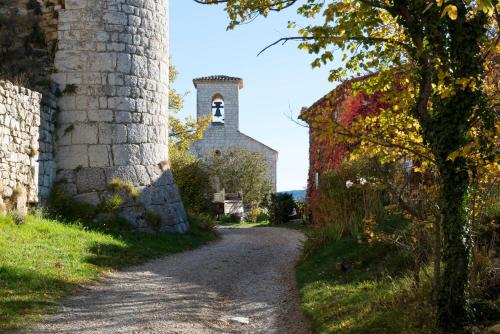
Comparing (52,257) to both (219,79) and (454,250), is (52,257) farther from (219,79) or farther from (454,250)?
(219,79)

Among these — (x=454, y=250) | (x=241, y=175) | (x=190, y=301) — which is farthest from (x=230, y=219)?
(x=454, y=250)

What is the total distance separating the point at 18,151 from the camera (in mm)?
9070

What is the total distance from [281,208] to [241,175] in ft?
28.7

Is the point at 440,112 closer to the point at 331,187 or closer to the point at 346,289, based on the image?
the point at 346,289

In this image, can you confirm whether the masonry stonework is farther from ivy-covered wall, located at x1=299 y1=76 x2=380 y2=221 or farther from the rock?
ivy-covered wall, located at x1=299 y1=76 x2=380 y2=221

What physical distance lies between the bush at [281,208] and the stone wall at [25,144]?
12.5 meters

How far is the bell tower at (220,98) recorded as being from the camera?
3494 centimetres

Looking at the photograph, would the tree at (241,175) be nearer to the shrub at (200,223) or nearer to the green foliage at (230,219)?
the green foliage at (230,219)

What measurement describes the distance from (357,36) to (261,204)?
24.9 meters

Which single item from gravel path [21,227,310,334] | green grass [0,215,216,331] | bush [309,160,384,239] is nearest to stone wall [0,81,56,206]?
green grass [0,215,216,331]

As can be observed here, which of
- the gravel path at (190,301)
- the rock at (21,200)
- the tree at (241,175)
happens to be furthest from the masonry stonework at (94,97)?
the tree at (241,175)

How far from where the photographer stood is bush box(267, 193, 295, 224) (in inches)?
856

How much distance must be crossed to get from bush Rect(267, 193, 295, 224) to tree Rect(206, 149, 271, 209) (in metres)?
7.32

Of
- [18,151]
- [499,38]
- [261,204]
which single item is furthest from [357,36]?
[261,204]
